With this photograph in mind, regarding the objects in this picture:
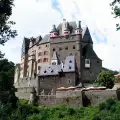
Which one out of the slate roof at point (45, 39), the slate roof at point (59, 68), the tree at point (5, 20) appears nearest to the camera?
the tree at point (5, 20)

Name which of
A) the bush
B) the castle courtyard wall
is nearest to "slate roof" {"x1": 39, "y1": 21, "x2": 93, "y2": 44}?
the castle courtyard wall

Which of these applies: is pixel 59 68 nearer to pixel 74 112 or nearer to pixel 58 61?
pixel 58 61

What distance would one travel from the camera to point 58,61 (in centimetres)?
6088

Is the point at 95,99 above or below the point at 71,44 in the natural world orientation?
below

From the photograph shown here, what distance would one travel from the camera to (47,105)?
157ft

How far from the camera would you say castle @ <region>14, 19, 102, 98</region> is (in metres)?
54.2

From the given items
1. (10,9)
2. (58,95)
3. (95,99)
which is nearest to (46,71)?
(58,95)

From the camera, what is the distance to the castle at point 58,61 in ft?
178

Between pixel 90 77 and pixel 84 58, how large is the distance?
3428mm

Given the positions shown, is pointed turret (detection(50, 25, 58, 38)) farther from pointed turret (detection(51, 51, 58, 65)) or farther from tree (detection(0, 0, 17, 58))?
tree (detection(0, 0, 17, 58))

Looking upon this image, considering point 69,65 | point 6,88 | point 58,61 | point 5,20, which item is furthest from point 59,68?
point 5,20

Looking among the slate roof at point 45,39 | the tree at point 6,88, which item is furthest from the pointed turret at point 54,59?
the tree at point 6,88

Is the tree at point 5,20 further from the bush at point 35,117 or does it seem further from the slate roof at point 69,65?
the slate roof at point 69,65

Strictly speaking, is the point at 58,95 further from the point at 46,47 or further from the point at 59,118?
the point at 46,47
